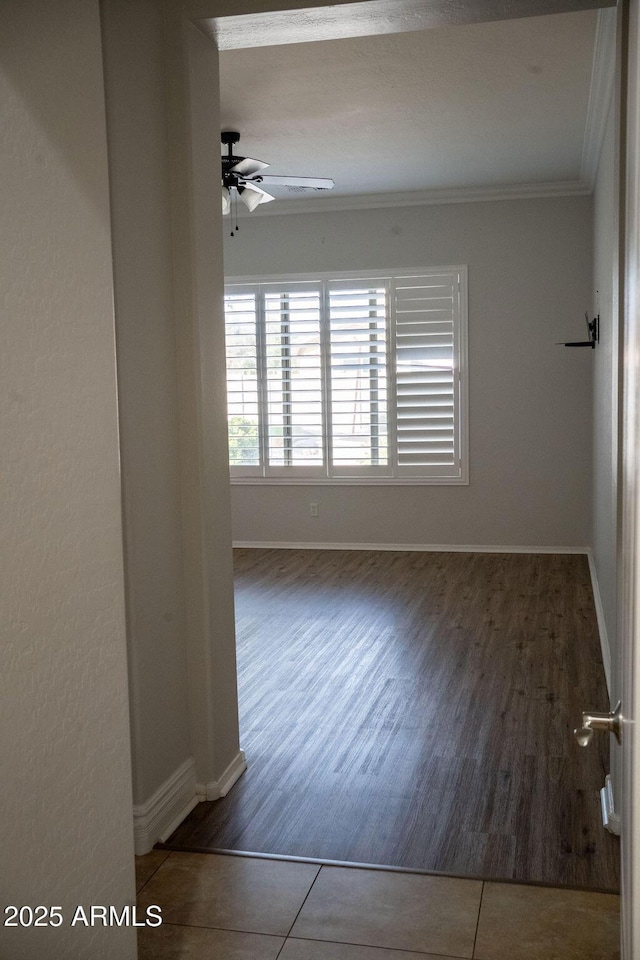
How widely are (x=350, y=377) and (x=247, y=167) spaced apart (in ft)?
9.58

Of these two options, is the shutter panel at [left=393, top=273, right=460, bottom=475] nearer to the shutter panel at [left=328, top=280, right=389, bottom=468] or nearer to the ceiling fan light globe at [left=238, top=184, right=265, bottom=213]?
the shutter panel at [left=328, top=280, right=389, bottom=468]

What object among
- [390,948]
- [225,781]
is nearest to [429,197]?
[225,781]

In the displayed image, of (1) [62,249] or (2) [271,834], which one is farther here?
(2) [271,834]

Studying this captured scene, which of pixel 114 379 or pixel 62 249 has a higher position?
pixel 62 249

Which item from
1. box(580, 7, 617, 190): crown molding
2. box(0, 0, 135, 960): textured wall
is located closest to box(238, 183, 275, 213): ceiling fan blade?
box(580, 7, 617, 190): crown molding

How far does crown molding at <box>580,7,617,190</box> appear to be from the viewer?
3691mm

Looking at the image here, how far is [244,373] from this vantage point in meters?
7.74

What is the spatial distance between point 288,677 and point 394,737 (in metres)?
0.92

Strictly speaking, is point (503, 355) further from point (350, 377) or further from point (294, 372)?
point (294, 372)

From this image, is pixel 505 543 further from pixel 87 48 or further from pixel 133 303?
pixel 87 48

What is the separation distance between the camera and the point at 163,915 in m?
2.33

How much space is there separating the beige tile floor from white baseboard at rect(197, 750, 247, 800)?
1.33ft

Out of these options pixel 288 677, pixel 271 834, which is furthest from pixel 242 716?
pixel 271 834

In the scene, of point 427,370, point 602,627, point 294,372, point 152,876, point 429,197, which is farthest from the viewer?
point 294,372
